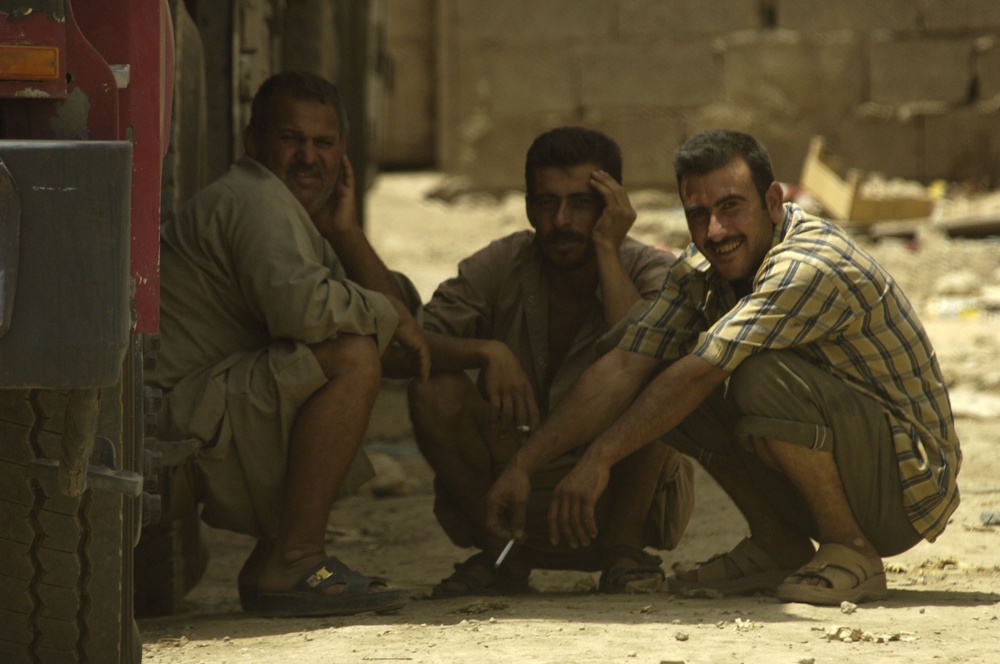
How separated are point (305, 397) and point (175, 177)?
771 millimetres

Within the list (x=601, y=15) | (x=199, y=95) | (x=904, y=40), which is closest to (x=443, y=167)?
(x=601, y=15)

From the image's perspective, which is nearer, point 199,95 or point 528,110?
point 199,95

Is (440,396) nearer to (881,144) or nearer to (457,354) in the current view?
(457,354)

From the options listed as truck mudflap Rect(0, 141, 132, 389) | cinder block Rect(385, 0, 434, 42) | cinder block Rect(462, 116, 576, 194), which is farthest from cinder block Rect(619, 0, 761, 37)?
Result: truck mudflap Rect(0, 141, 132, 389)

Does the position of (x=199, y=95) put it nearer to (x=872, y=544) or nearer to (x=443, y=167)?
(x=872, y=544)

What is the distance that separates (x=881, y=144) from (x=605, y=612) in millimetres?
7299

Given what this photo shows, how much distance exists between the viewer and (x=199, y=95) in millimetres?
3945

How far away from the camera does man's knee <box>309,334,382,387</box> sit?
10.6 feet

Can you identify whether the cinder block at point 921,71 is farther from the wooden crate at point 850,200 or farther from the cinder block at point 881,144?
the wooden crate at point 850,200

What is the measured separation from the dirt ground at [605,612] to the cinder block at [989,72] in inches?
144

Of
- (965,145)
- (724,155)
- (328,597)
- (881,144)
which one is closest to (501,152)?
(881,144)

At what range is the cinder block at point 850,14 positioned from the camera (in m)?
9.38

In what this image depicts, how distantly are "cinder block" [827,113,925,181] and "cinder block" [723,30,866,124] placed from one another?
0.15 meters

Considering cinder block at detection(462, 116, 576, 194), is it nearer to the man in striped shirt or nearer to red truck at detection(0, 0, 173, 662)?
the man in striped shirt
